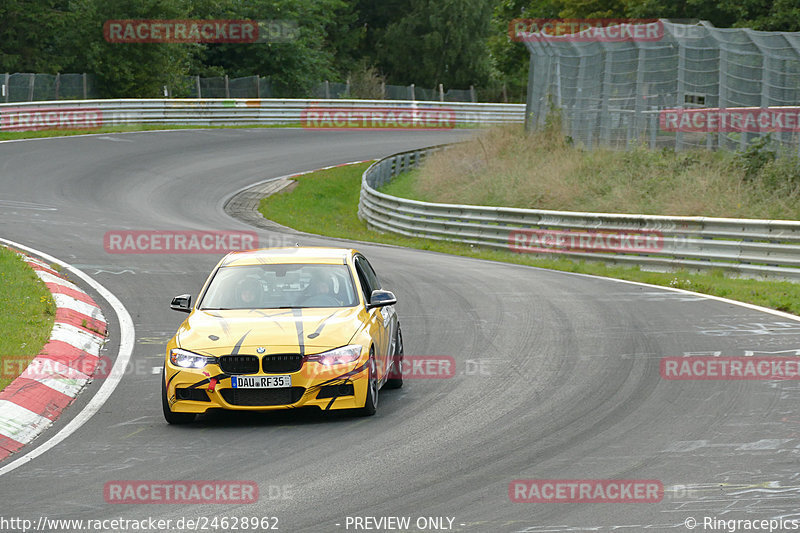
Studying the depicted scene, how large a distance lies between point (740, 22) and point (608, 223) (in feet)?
77.4

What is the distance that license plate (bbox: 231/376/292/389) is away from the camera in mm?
8969

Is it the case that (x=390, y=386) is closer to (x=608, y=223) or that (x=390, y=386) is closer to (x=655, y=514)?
(x=655, y=514)

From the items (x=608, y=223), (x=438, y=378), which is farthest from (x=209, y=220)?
(x=438, y=378)

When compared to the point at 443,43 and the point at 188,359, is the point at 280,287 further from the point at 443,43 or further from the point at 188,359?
the point at 443,43

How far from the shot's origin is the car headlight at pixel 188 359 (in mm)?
9086

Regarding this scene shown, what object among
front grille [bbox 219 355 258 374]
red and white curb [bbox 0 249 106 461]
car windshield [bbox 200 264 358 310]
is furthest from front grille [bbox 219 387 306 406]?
red and white curb [bbox 0 249 106 461]

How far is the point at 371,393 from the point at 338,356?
1.50 feet

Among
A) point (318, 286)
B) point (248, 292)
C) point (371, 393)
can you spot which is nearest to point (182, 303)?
point (248, 292)

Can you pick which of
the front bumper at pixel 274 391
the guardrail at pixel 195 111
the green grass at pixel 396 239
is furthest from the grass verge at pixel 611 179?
the front bumper at pixel 274 391

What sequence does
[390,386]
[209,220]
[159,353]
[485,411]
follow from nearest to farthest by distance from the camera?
[485,411] → [390,386] → [159,353] → [209,220]

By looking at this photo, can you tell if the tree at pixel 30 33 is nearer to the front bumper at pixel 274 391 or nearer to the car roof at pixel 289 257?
the car roof at pixel 289 257

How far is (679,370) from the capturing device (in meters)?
10.9

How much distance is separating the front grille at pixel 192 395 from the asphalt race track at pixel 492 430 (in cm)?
28

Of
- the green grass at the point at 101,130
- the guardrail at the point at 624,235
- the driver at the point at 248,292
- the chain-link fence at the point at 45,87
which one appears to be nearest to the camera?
the driver at the point at 248,292
